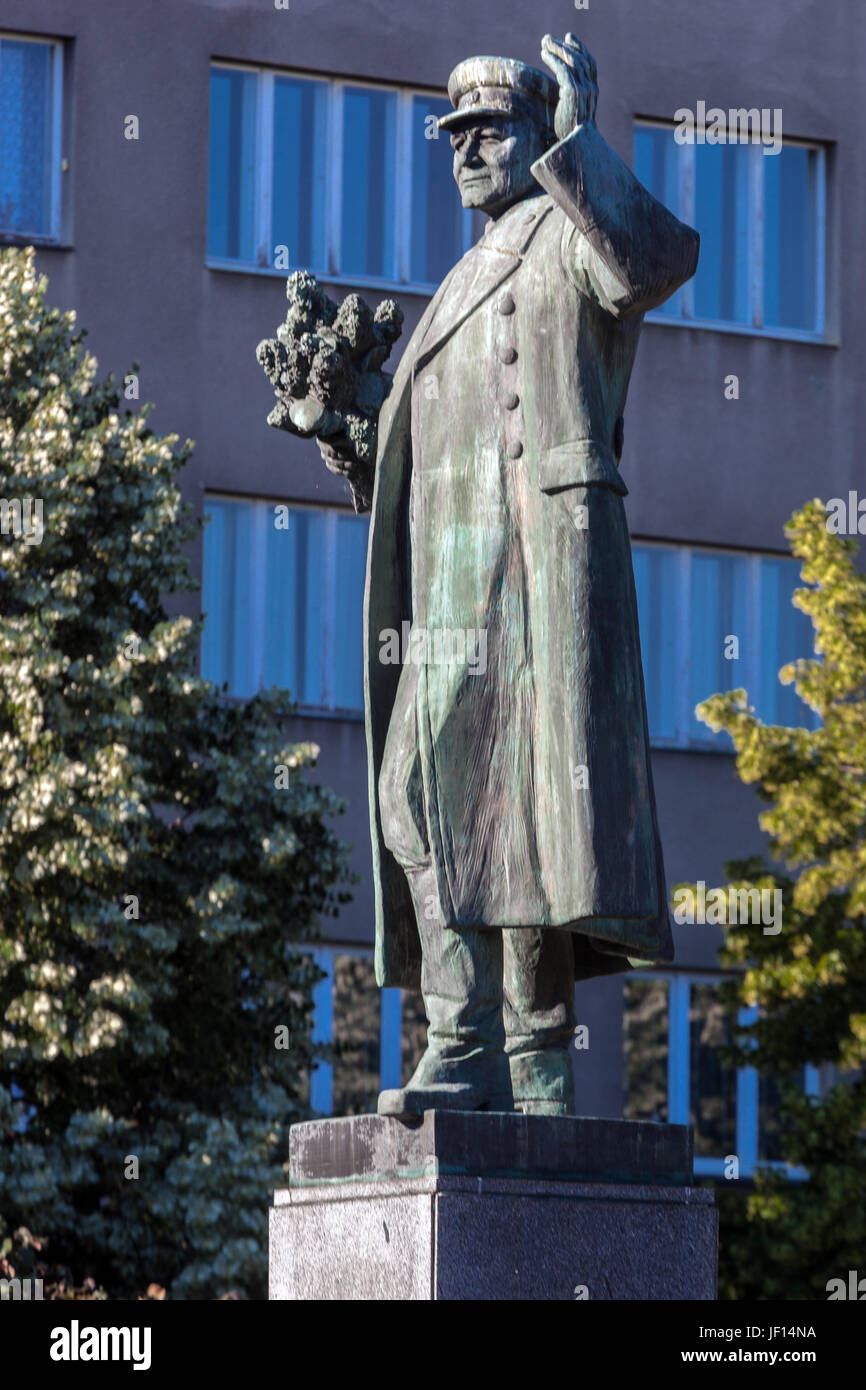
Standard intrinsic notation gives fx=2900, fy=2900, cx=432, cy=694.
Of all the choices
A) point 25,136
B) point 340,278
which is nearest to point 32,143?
point 25,136

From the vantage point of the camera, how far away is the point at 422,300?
25.2 meters

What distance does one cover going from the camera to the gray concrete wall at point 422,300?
24250 mm

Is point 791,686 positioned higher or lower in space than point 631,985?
higher

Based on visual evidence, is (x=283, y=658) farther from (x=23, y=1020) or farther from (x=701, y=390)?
(x=23, y=1020)

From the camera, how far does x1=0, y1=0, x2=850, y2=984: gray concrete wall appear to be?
24250 millimetres

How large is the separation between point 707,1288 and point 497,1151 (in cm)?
68

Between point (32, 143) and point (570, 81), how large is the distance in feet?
56.6

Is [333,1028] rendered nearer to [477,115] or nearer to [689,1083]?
[689,1083]

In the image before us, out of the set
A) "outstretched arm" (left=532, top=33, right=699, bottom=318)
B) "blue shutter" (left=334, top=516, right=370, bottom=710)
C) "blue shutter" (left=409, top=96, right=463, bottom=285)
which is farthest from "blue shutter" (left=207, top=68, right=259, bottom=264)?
"outstretched arm" (left=532, top=33, right=699, bottom=318)

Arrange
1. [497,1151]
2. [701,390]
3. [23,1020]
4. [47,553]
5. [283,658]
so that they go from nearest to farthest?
[497,1151]
[23,1020]
[47,553]
[283,658]
[701,390]

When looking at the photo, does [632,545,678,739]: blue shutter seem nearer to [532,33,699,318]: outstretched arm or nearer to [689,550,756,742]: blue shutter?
[689,550,756,742]: blue shutter

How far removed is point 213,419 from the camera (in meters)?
24.4

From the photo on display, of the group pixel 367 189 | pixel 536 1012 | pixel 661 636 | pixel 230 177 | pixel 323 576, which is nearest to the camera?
pixel 536 1012
